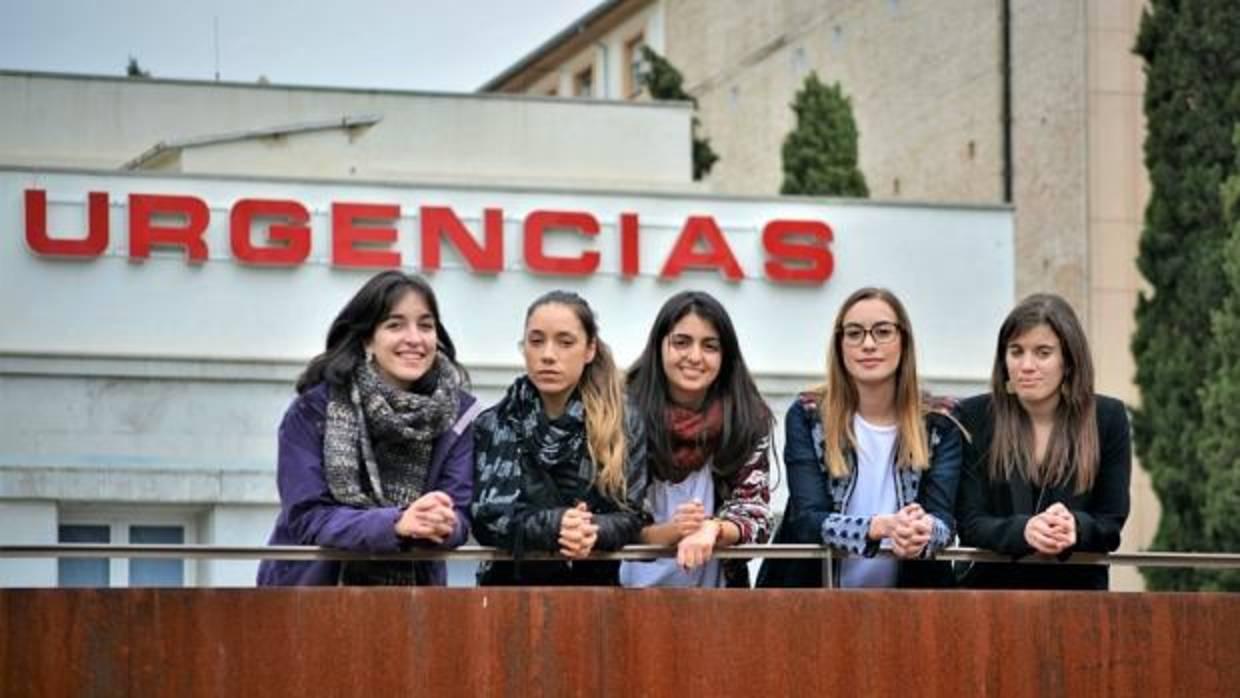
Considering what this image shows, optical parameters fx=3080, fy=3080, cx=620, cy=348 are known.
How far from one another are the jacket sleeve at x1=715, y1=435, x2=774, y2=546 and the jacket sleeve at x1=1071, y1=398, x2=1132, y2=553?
3.34ft

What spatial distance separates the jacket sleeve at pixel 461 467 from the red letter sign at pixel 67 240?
18.3 metres

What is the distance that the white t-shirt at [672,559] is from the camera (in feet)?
33.3

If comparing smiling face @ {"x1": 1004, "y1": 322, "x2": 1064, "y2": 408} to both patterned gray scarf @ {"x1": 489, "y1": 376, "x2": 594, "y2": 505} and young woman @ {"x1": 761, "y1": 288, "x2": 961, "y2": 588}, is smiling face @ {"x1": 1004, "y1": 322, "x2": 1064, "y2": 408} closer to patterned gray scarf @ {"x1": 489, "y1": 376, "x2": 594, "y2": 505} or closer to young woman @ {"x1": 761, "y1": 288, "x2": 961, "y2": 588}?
young woman @ {"x1": 761, "y1": 288, "x2": 961, "y2": 588}

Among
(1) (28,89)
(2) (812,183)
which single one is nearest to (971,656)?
(1) (28,89)

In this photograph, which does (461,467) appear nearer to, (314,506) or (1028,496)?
(314,506)

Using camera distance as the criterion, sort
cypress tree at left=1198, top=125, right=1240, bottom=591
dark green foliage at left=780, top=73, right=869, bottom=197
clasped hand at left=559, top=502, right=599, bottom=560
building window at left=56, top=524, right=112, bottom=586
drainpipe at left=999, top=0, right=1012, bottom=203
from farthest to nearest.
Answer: dark green foliage at left=780, top=73, right=869, bottom=197 < drainpipe at left=999, top=0, right=1012, bottom=203 < cypress tree at left=1198, top=125, right=1240, bottom=591 < building window at left=56, top=524, right=112, bottom=586 < clasped hand at left=559, top=502, right=599, bottom=560

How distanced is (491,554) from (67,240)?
18.6 metres

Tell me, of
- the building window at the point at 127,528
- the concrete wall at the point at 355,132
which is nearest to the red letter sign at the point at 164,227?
the building window at the point at 127,528

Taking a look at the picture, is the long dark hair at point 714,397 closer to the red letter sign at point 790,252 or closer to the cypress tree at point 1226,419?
the red letter sign at point 790,252

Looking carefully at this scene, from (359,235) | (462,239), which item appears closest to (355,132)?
(462,239)

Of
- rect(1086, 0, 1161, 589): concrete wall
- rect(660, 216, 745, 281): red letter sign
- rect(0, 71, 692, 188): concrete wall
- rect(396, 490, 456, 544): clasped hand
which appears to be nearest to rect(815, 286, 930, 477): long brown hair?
rect(396, 490, 456, 544): clasped hand

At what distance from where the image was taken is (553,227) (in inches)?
1142

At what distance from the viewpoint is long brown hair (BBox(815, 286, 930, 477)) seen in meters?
10.1

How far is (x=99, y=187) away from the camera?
2761 cm
